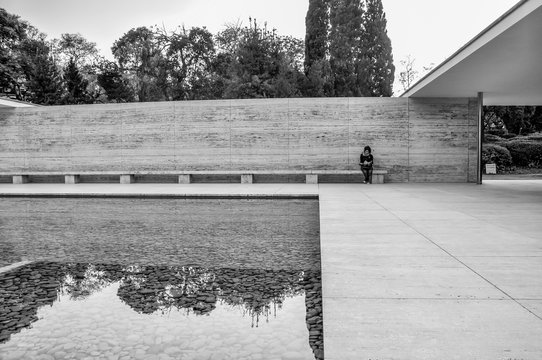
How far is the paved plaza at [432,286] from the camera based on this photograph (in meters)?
2.25

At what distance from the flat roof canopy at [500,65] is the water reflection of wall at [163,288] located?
533 centimetres

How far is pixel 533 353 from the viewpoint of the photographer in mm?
2129

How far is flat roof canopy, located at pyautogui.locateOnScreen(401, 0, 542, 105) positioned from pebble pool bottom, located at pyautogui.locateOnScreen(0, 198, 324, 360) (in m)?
4.47

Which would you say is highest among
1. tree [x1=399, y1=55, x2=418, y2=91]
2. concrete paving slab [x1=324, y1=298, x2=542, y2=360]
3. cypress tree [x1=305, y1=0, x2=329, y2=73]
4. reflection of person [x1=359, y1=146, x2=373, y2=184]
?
cypress tree [x1=305, y1=0, x2=329, y2=73]

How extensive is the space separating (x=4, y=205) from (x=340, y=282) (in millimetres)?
9178

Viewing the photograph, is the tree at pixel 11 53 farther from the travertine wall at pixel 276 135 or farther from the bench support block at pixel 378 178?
the bench support block at pixel 378 178

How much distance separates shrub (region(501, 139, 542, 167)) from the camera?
976 inches

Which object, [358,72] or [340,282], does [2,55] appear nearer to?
[358,72]

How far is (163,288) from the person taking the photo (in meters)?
3.74

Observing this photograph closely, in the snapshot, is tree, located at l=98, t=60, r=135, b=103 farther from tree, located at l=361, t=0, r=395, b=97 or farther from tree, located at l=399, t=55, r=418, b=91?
tree, located at l=399, t=55, r=418, b=91

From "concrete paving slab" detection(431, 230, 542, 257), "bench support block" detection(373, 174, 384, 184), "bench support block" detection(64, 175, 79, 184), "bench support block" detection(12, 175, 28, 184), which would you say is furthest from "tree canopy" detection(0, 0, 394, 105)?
"concrete paving slab" detection(431, 230, 542, 257)

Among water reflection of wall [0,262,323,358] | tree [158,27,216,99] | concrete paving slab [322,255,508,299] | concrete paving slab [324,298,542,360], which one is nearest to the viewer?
concrete paving slab [324,298,542,360]

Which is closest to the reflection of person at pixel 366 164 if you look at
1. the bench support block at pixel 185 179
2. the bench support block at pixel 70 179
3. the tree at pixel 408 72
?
the bench support block at pixel 185 179

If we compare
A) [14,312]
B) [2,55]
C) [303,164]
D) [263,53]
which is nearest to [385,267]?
[14,312]
